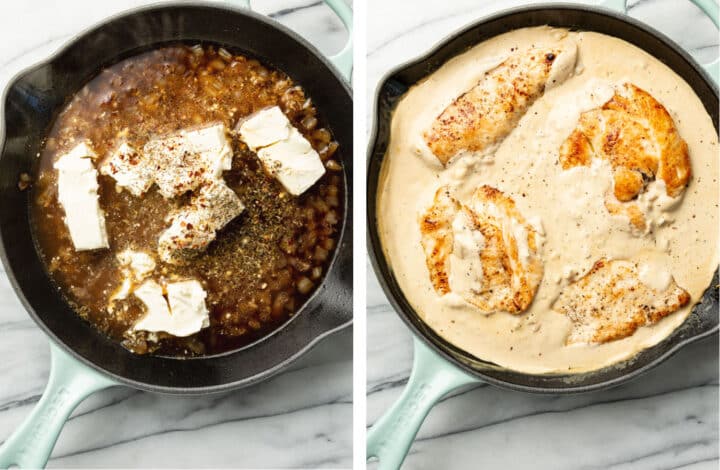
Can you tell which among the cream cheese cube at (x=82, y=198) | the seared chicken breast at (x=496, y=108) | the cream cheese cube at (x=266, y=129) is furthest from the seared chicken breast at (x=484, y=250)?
the cream cheese cube at (x=82, y=198)

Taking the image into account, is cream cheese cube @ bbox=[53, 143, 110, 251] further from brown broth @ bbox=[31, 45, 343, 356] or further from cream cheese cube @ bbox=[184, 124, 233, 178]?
cream cheese cube @ bbox=[184, 124, 233, 178]

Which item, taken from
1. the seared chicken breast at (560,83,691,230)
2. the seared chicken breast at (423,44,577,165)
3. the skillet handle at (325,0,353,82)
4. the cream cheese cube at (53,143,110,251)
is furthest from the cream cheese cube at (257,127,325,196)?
the seared chicken breast at (560,83,691,230)


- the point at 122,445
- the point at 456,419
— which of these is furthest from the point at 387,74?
the point at 122,445

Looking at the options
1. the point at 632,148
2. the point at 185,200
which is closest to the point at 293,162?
the point at 185,200

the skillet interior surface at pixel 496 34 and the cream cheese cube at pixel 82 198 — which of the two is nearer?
the skillet interior surface at pixel 496 34

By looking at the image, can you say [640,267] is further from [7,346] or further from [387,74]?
[7,346]

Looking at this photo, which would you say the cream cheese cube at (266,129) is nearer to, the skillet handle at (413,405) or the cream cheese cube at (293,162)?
the cream cheese cube at (293,162)

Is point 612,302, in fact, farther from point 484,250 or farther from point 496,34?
point 496,34
